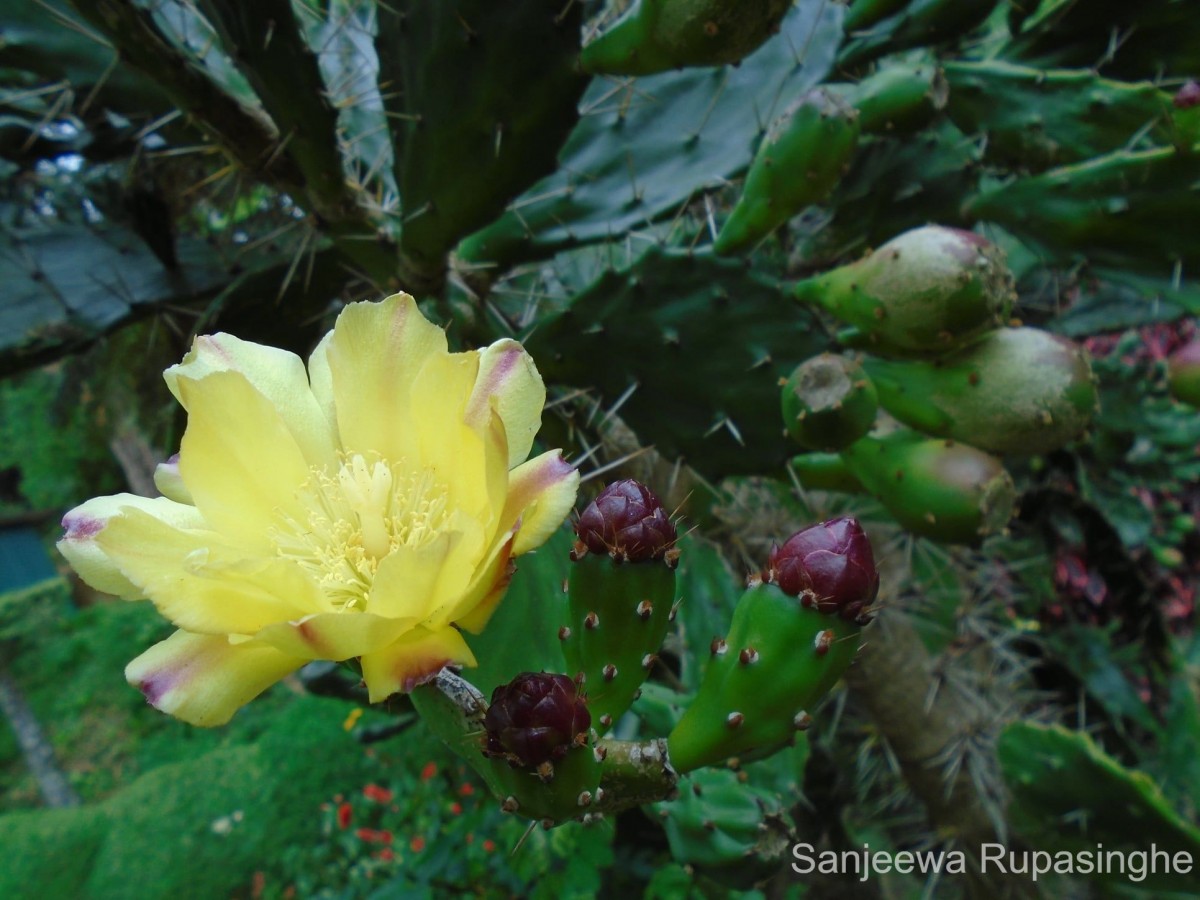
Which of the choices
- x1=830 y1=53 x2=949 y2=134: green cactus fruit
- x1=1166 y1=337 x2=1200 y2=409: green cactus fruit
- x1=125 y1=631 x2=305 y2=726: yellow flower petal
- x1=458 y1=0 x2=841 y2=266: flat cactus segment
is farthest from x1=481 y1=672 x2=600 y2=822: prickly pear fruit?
x1=1166 y1=337 x2=1200 y2=409: green cactus fruit

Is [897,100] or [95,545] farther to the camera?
[897,100]

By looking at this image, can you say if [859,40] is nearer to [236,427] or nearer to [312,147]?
[312,147]

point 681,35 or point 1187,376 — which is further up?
point 681,35

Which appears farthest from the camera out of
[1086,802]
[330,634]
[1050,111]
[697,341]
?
[1086,802]

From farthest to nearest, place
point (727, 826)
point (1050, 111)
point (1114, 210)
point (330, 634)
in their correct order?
point (1050, 111)
point (1114, 210)
point (727, 826)
point (330, 634)

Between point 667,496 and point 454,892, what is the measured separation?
849mm

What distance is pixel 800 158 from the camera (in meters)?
0.90

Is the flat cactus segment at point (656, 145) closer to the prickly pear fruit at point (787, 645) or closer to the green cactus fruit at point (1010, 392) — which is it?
the green cactus fruit at point (1010, 392)

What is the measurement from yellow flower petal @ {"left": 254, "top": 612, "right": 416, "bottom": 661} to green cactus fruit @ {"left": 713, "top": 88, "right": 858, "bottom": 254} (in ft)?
2.41

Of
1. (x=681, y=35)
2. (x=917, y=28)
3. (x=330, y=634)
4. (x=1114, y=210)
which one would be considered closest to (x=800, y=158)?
(x=681, y=35)

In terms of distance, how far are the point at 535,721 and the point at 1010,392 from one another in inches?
27.0

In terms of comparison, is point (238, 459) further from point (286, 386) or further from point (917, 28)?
point (917, 28)

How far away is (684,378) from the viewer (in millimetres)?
1019

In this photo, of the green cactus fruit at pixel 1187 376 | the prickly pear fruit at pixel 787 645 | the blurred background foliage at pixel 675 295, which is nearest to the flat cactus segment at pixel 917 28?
the blurred background foliage at pixel 675 295
